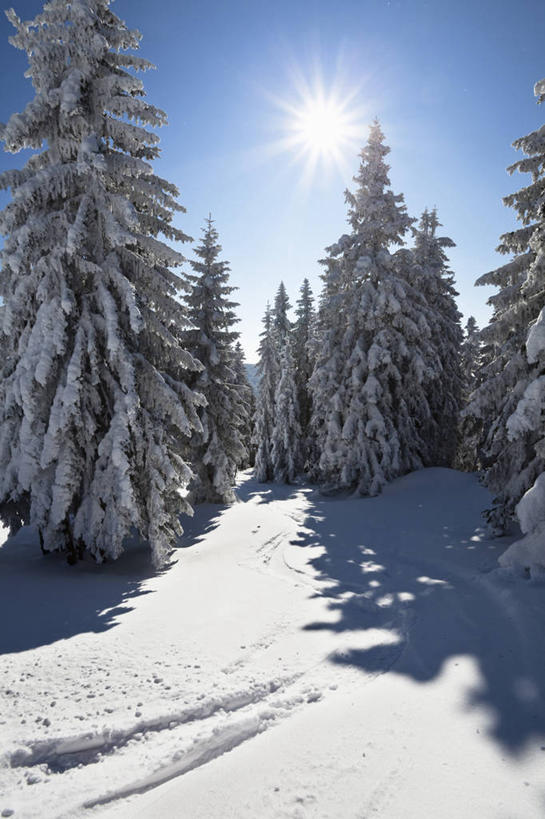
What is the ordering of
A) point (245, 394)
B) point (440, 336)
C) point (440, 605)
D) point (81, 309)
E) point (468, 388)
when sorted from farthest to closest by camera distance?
point (245, 394)
point (468, 388)
point (440, 336)
point (81, 309)
point (440, 605)

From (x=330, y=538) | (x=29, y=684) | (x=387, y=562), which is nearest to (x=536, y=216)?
(x=387, y=562)

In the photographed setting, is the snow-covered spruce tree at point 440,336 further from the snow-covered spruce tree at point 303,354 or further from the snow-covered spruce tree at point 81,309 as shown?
the snow-covered spruce tree at point 81,309

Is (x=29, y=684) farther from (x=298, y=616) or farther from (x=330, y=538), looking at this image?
(x=330, y=538)

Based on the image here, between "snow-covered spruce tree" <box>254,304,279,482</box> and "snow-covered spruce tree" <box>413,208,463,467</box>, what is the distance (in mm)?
11712

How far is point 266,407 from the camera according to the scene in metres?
30.3

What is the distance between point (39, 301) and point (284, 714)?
8.40m

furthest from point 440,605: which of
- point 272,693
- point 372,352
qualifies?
point 372,352

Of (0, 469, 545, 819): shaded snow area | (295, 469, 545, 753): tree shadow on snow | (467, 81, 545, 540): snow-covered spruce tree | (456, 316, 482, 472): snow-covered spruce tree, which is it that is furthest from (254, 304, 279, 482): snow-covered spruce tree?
(0, 469, 545, 819): shaded snow area

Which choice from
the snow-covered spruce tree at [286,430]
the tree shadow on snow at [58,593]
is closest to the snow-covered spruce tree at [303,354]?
the snow-covered spruce tree at [286,430]

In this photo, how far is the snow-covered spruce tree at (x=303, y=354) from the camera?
97.0 feet

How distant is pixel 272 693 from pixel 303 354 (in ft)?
90.3

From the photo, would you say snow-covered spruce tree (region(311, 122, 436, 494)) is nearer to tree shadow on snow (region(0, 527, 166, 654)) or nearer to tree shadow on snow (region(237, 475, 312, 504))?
tree shadow on snow (region(237, 475, 312, 504))

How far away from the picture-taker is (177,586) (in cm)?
702

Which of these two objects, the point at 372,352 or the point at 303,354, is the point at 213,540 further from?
the point at 303,354
